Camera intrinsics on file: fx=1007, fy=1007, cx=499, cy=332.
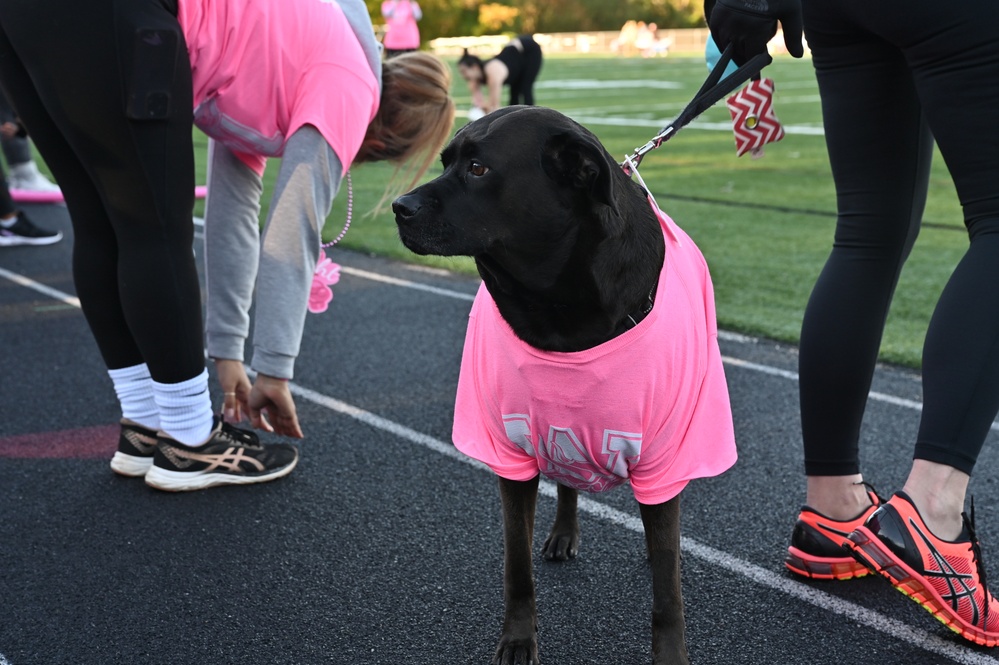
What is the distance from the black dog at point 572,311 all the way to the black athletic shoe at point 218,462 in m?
1.35

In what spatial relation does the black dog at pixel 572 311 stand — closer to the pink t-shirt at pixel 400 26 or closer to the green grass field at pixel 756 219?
the green grass field at pixel 756 219

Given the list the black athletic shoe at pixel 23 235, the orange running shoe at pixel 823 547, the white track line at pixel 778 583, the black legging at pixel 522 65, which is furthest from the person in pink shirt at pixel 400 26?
the orange running shoe at pixel 823 547

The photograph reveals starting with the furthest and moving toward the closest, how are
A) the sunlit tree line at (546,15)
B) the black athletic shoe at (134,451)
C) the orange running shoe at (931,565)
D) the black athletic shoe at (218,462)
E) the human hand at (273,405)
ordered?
1. the sunlit tree line at (546,15)
2. the black athletic shoe at (134,451)
3. the black athletic shoe at (218,462)
4. the human hand at (273,405)
5. the orange running shoe at (931,565)

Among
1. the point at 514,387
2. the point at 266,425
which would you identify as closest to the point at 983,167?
the point at 514,387

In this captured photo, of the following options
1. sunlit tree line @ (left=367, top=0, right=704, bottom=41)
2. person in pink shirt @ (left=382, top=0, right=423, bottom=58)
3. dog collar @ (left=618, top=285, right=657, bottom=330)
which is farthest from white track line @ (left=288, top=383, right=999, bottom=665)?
sunlit tree line @ (left=367, top=0, right=704, bottom=41)

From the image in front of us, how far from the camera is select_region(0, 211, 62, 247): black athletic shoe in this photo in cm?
805

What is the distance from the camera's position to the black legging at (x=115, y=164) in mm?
2717

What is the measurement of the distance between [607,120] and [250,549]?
46.4 feet

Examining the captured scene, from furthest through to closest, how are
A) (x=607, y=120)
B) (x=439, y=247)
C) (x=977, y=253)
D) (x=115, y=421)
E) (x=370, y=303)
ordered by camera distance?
(x=607, y=120), (x=370, y=303), (x=115, y=421), (x=977, y=253), (x=439, y=247)

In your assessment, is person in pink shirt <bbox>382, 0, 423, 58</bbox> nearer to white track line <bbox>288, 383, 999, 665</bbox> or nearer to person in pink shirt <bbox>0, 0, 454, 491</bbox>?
person in pink shirt <bbox>0, 0, 454, 491</bbox>

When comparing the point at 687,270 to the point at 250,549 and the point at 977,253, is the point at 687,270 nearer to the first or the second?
the point at 977,253

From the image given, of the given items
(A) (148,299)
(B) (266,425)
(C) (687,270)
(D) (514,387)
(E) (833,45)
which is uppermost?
(E) (833,45)

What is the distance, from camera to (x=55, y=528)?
3129 millimetres

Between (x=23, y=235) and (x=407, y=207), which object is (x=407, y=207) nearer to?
(x=407, y=207)
